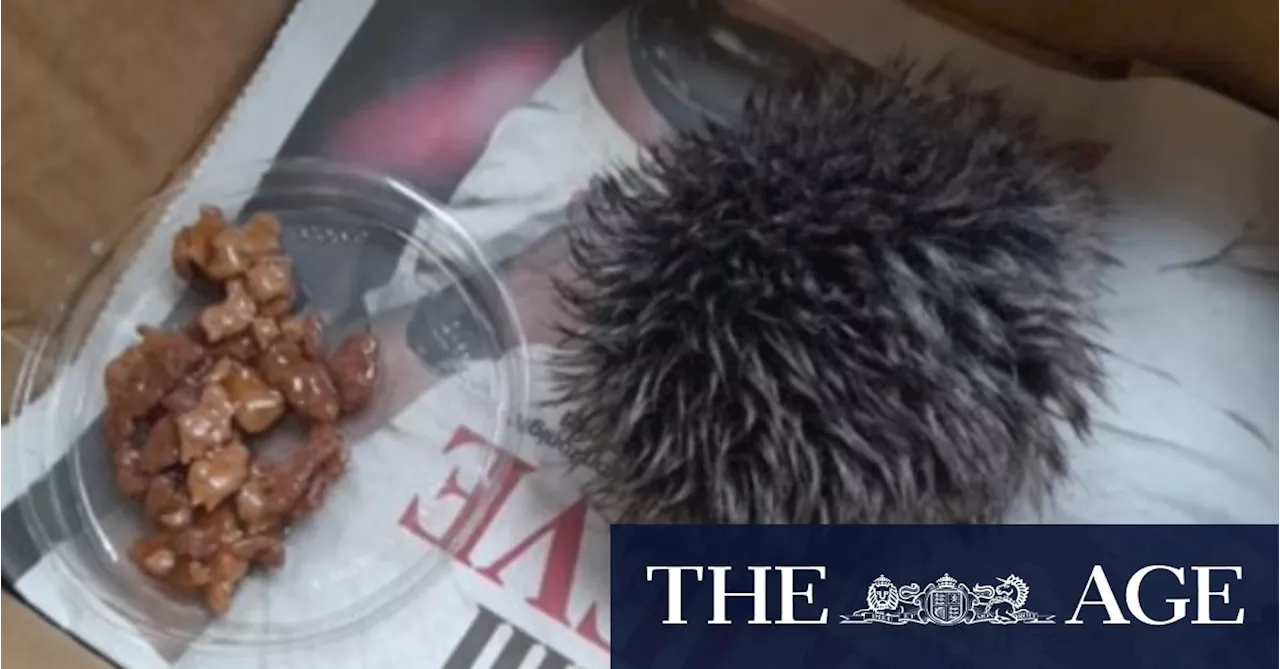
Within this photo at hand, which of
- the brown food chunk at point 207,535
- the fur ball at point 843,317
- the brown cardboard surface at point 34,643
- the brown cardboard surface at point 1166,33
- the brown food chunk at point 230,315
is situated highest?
the brown cardboard surface at point 1166,33

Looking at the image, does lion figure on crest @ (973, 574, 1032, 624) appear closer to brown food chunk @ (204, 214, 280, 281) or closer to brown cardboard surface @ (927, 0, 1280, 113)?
brown cardboard surface @ (927, 0, 1280, 113)

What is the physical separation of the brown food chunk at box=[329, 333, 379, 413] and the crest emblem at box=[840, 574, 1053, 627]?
0.75ft

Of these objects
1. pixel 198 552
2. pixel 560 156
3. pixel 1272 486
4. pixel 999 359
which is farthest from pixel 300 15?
pixel 1272 486

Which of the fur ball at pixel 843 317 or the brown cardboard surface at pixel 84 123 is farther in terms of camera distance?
the brown cardboard surface at pixel 84 123

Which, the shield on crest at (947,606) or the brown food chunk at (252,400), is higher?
the shield on crest at (947,606)

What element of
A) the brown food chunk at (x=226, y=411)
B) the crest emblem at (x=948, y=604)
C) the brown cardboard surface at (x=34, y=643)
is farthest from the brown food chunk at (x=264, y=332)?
the crest emblem at (x=948, y=604)

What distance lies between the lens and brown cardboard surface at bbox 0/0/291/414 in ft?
2.02

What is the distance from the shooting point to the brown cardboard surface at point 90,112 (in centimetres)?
A: 62

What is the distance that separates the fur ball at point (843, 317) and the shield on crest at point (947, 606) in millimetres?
52

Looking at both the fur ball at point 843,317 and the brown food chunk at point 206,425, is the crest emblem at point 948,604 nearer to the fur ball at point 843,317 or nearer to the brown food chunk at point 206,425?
the fur ball at point 843,317

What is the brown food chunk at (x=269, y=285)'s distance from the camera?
65cm

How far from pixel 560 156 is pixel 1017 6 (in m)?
0.21

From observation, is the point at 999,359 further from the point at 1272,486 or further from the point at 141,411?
the point at 141,411

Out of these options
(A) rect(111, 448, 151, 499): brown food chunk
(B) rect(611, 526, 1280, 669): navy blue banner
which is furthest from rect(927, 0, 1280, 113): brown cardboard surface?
(A) rect(111, 448, 151, 499): brown food chunk
